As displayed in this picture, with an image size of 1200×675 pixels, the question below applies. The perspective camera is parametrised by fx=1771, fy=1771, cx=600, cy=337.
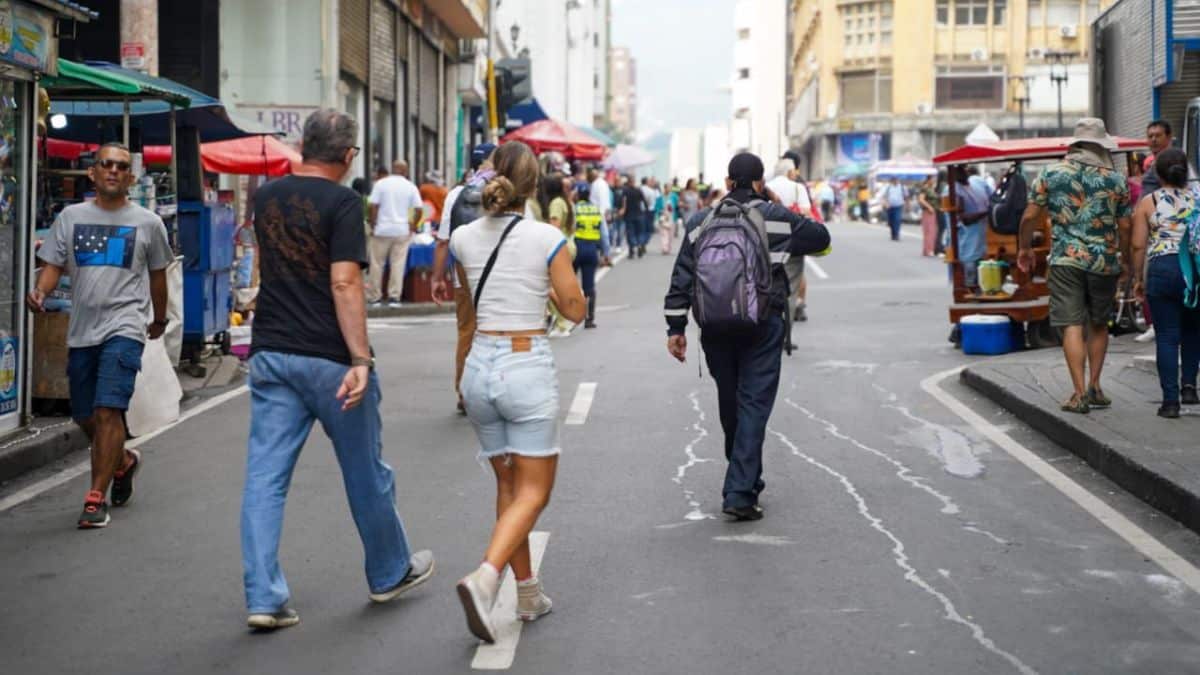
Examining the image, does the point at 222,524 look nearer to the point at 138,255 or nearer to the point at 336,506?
the point at 336,506

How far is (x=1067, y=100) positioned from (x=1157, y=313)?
2920 inches

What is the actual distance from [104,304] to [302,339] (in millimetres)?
2398

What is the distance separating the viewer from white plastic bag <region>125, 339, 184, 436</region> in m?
8.93

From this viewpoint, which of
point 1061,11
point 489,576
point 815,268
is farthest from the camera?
point 1061,11

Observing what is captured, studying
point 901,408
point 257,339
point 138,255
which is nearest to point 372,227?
point 901,408

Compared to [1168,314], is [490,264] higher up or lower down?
higher up

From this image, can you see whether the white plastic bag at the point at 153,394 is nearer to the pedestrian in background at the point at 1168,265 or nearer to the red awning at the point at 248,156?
the pedestrian in background at the point at 1168,265

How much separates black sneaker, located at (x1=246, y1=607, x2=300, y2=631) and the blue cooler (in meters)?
10.9

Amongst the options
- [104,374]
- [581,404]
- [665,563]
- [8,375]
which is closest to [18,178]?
[8,375]

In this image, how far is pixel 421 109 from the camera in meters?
38.4

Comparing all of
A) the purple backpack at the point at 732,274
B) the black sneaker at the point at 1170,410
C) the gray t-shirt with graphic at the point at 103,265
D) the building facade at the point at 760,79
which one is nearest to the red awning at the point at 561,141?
the black sneaker at the point at 1170,410

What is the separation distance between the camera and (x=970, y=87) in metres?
83.9

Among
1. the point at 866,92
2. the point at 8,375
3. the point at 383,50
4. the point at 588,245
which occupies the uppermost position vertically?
the point at 866,92

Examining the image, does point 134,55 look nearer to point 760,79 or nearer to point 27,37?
point 27,37
